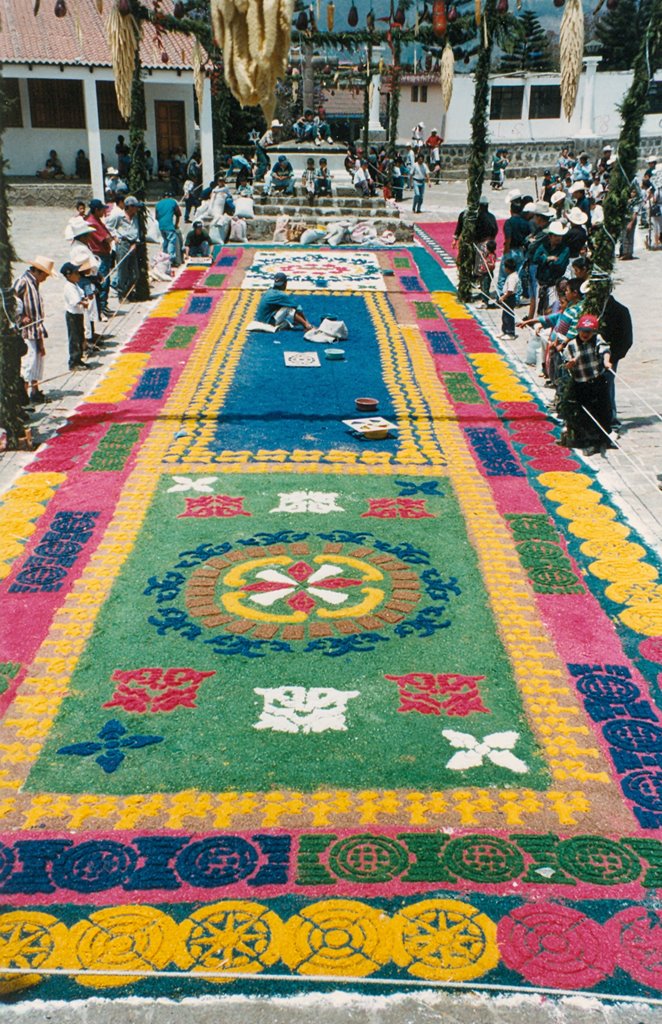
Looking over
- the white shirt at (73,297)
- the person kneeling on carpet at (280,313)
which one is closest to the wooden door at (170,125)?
the person kneeling on carpet at (280,313)

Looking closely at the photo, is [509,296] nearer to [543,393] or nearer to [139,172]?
[543,393]

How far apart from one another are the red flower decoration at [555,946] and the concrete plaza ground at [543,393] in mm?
94

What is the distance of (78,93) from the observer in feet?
81.9

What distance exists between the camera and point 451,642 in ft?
18.9

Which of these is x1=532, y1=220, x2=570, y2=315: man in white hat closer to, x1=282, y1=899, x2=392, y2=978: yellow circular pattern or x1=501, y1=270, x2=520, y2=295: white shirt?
x1=501, y1=270, x2=520, y2=295: white shirt

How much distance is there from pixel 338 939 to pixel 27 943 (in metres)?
1.18

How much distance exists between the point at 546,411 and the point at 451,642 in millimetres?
4470

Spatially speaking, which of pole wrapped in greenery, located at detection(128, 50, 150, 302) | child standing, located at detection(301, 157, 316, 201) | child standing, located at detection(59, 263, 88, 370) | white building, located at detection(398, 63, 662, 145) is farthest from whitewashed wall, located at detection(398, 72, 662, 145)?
child standing, located at detection(59, 263, 88, 370)

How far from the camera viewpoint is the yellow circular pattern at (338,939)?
11.9 ft

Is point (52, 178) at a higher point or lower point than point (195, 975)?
higher

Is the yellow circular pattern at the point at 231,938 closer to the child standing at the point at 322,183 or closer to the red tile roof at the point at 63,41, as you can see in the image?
the child standing at the point at 322,183

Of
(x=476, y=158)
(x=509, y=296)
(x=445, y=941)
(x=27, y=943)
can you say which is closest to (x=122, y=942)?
(x=27, y=943)

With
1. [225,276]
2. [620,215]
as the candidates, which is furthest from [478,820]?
[225,276]

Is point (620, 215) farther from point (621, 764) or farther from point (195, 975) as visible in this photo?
Answer: point (195, 975)
